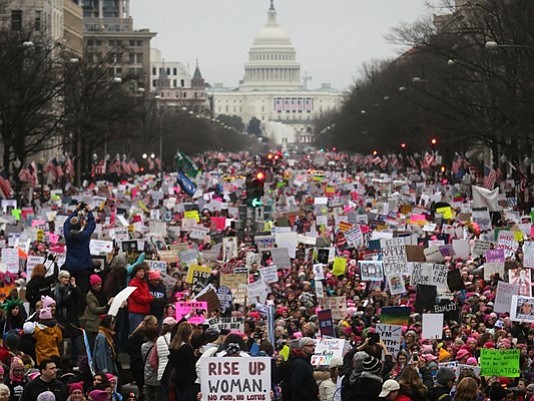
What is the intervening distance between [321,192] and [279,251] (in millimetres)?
37901

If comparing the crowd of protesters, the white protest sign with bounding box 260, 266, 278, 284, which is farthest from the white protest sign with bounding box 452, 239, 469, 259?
the white protest sign with bounding box 260, 266, 278, 284

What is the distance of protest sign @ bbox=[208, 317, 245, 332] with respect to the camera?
21297 mm

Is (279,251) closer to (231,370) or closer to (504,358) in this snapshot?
(504,358)

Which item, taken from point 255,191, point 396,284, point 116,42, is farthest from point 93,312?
point 116,42

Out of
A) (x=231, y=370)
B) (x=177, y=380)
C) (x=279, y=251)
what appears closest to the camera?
(x=231, y=370)

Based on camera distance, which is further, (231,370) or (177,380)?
(177,380)

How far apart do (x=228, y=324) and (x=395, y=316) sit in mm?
2368

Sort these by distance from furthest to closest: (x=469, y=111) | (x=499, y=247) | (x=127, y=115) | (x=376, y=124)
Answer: (x=376, y=124)
(x=127, y=115)
(x=469, y=111)
(x=499, y=247)

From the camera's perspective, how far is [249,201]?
176 ft

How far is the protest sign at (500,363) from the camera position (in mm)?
18656

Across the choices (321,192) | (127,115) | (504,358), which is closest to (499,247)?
(504,358)

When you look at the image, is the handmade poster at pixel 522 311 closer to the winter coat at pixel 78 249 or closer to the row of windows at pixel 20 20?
the winter coat at pixel 78 249

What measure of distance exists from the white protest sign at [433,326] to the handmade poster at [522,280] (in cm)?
252

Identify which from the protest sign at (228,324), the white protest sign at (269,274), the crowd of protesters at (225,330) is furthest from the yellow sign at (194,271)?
the protest sign at (228,324)
